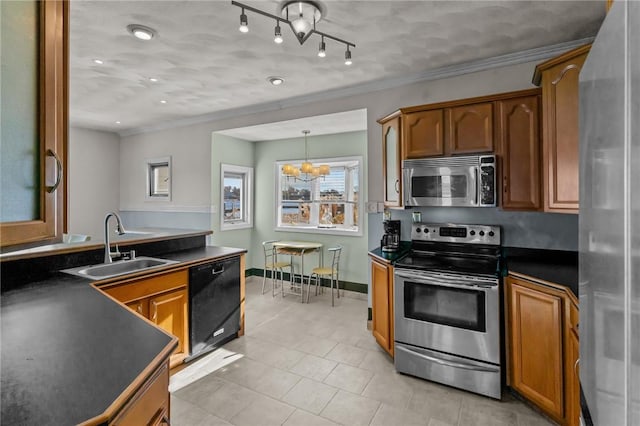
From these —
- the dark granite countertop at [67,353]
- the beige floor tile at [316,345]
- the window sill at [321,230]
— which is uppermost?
the window sill at [321,230]

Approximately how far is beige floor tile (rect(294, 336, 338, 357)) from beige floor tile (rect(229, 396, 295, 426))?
2.55 feet

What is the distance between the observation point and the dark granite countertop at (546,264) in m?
2.00

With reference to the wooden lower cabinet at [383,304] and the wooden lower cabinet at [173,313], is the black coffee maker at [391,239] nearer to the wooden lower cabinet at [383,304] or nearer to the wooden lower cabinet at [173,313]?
the wooden lower cabinet at [383,304]

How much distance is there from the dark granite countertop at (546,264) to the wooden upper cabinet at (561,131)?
1.38ft

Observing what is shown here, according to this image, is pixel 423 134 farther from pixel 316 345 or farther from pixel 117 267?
pixel 117 267

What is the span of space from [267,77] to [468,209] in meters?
2.45

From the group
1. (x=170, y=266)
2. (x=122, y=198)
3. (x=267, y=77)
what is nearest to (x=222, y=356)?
(x=170, y=266)

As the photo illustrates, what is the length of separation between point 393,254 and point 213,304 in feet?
5.65

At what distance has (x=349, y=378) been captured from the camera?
2.57 m

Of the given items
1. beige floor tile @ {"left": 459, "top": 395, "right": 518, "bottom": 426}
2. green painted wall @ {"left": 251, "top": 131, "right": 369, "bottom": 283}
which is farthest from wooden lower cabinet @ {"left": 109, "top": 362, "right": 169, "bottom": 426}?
green painted wall @ {"left": 251, "top": 131, "right": 369, "bottom": 283}

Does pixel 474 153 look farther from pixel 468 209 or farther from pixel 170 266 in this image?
pixel 170 266

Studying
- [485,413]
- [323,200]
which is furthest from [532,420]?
[323,200]

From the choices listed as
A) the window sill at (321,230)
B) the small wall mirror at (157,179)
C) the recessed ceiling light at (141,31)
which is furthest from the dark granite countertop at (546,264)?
the small wall mirror at (157,179)

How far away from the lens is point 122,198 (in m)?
5.97
